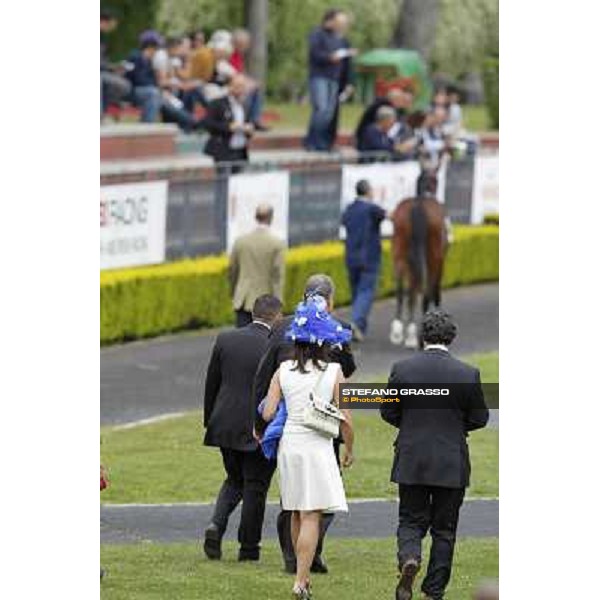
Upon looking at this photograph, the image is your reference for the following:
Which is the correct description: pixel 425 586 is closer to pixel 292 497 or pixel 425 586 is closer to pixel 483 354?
pixel 292 497

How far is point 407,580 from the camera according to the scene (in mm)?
12914

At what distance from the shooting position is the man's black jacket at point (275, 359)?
1349cm

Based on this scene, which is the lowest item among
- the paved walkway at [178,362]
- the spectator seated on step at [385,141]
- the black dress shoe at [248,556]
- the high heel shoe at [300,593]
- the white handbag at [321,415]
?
the paved walkway at [178,362]

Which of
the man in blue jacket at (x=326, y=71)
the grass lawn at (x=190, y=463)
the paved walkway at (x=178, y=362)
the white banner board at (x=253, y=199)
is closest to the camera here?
the grass lawn at (x=190, y=463)

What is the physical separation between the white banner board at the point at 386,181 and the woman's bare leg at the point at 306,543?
14.1m

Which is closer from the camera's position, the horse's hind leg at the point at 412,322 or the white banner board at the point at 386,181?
the horse's hind leg at the point at 412,322

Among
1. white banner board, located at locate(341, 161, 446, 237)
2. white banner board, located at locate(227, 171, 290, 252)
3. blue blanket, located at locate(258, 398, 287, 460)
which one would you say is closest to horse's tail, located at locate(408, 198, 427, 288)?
white banner board, located at locate(227, 171, 290, 252)

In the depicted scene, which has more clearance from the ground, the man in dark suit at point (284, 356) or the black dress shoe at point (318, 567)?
the man in dark suit at point (284, 356)

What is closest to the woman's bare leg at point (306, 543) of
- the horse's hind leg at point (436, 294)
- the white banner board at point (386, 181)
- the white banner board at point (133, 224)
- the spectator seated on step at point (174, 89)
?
the white banner board at point (133, 224)

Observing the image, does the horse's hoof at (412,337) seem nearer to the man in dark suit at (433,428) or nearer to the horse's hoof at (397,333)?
the horse's hoof at (397,333)

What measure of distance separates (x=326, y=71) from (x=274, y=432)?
56.7 ft

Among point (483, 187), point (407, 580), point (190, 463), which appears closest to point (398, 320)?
point (190, 463)
